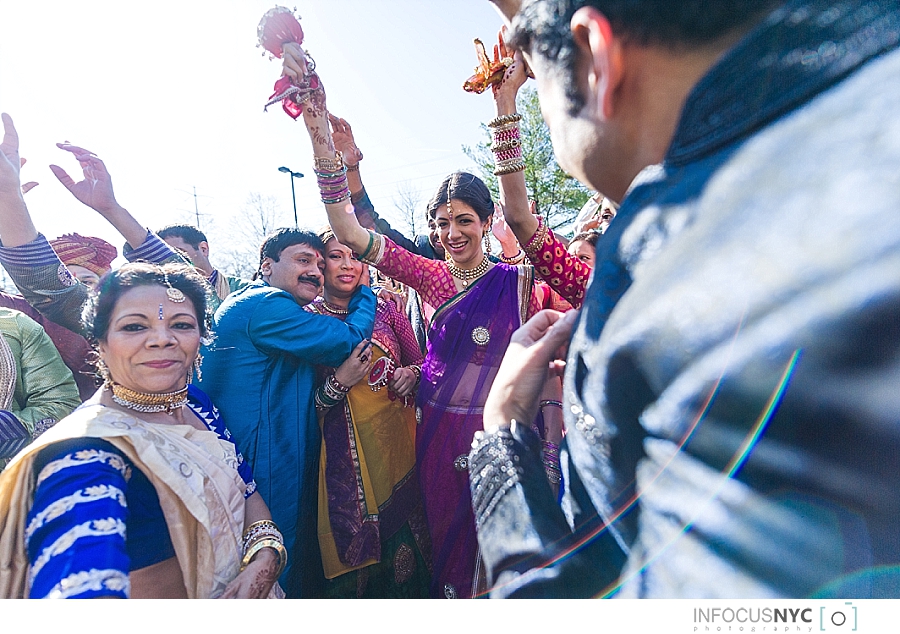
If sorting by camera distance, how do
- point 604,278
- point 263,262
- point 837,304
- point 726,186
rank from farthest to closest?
point 263,262, point 604,278, point 726,186, point 837,304

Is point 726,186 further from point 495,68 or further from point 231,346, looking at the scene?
point 231,346

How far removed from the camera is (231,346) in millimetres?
2264

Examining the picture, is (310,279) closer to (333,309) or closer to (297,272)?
(297,272)

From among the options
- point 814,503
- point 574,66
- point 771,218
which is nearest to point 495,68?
point 574,66

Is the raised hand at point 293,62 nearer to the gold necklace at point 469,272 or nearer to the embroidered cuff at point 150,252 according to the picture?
the embroidered cuff at point 150,252

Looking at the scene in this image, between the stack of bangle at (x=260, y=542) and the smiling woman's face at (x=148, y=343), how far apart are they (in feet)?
1.68

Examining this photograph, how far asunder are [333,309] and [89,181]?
4.12 ft

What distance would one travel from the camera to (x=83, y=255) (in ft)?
9.62

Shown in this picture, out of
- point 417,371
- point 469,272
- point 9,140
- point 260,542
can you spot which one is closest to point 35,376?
point 9,140

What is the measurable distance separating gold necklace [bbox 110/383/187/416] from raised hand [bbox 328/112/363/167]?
1.58 m

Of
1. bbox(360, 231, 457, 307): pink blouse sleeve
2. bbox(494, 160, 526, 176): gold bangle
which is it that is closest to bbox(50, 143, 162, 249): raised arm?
bbox(360, 231, 457, 307): pink blouse sleeve

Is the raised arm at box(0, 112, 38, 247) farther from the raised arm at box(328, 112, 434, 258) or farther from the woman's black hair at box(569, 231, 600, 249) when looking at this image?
the woman's black hair at box(569, 231, 600, 249)

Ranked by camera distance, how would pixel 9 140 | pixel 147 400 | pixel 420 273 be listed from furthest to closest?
1. pixel 420 273
2. pixel 9 140
3. pixel 147 400

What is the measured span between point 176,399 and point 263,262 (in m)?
1.29
